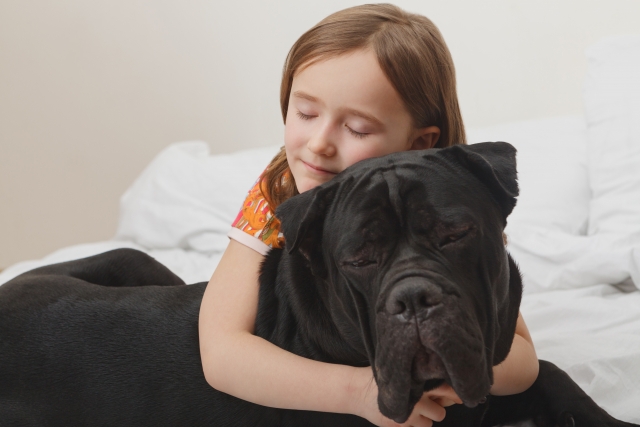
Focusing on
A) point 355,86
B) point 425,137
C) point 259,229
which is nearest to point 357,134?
point 355,86

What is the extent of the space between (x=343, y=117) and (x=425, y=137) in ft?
0.95

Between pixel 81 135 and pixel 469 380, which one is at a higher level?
pixel 469 380

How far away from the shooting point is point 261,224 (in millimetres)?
A: 1758

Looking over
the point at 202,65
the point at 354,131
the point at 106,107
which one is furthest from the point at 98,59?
the point at 354,131

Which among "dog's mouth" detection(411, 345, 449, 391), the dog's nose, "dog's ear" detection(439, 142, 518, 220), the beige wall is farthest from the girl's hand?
the beige wall

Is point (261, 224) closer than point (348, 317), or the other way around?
point (348, 317)

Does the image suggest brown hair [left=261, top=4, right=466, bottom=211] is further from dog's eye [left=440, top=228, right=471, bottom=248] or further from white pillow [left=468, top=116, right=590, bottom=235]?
white pillow [left=468, top=116, right=590, bottom=235]

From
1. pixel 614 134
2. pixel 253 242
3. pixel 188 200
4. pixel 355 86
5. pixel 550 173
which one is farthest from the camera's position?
pixel 188 200

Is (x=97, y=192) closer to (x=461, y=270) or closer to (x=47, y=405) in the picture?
(x=47, y=405)

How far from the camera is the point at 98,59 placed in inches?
181

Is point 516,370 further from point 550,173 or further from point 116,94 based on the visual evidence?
point 116,94

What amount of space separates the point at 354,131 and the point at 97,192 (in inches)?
143

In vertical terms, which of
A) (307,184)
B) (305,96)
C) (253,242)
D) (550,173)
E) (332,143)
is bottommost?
(550,173)

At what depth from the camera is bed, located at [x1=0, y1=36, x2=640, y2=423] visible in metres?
1.90
